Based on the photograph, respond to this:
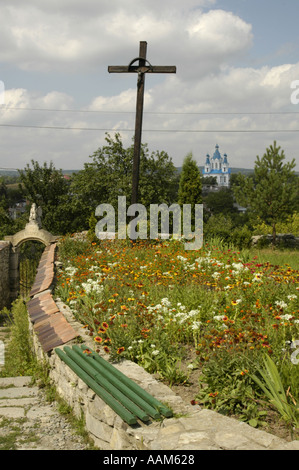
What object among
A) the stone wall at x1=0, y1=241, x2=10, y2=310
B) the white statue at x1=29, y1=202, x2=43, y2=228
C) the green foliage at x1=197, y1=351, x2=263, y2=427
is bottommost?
the stone wall at x1=0, y1=241, x2=10, y2=310

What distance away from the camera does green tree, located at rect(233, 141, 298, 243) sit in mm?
17297

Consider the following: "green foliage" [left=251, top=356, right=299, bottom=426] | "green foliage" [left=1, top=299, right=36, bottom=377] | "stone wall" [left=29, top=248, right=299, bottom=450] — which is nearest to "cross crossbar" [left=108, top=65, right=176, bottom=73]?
"green foliage" [left=1, top=299, right=36, bottom=377]

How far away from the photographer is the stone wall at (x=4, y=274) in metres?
14.2

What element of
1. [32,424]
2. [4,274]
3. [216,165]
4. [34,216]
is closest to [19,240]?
[34,216]

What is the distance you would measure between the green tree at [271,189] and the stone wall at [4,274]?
9225 millimetres

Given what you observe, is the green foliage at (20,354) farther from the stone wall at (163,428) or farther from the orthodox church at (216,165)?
the orthodox church at (216,165)

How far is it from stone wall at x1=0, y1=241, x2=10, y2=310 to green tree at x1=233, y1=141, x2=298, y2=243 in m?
9.23

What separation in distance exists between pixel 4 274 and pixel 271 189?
403 inches

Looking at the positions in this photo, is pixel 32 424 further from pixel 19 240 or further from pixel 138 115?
pixel 19 240

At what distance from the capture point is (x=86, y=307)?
18.5 feet

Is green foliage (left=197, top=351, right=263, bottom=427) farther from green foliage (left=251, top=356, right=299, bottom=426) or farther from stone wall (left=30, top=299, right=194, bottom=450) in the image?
stone wall (left=30, top=299, right=194, bottom=450)

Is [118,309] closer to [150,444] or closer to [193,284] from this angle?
[193,284]

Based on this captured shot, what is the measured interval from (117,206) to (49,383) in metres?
18.0

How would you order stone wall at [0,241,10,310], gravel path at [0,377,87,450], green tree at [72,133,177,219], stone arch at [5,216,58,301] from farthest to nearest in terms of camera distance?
green tree at [72,133,177,219] < stone wall at [0,241,10,310] < stone arch at [5,216,58,301] < gravel path at [0,377,87,450]
